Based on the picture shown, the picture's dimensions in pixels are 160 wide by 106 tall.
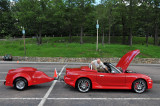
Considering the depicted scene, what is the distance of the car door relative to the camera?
6.23 meters

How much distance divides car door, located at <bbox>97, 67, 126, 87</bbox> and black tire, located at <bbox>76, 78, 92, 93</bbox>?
0.50 metres

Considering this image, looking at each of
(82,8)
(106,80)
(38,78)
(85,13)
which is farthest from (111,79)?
(82,8)

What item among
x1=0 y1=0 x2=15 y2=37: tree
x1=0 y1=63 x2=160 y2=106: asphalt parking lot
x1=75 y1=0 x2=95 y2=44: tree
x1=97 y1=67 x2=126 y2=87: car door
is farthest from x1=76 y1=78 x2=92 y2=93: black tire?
x1=0 y1=0 x2=15 y2=37: tree

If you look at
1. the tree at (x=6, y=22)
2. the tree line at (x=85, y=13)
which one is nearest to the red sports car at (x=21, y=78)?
the tree line at (x=85, y=13)

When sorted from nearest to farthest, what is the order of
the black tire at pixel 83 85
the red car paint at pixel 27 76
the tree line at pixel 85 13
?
1. the black tire at pixel 83 85
2. the red car paint at pixel 27 76
3. the tree line at pixel 85 13

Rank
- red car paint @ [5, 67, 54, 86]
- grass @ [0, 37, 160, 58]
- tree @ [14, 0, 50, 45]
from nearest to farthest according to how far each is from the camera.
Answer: red car paint @ [5, 67, 54, 86]
grass @ [0, 37, 160, 58]
tree @ [14, 0, 50, 45]

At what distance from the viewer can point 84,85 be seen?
20.5ft

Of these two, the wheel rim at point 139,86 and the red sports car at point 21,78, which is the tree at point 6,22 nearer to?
the red sports car at point 21,78

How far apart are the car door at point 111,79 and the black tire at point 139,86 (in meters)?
0.57

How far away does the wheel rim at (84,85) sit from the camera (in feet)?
20.5

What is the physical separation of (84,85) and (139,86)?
2.52m

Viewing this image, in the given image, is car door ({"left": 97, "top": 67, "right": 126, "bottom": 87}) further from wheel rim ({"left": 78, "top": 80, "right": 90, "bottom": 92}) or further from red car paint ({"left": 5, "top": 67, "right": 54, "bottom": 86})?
red car paint ({"left": 5, "top": 67, "right": 54, "bottom": 86})

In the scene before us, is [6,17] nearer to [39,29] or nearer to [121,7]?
[39,29]

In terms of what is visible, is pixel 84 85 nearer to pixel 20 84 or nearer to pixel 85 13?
pixel 20 84
